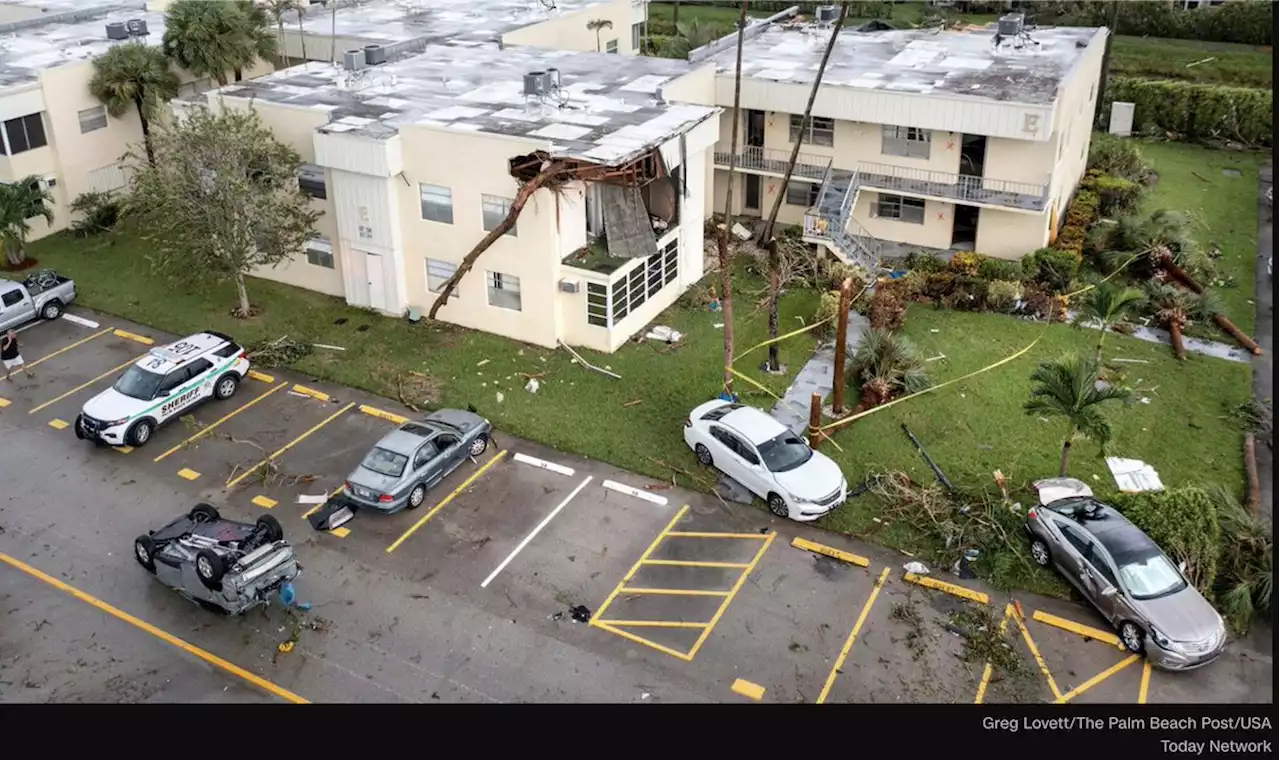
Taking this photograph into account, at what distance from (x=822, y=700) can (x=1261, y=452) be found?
556 inches

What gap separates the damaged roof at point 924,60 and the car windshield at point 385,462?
21.1m

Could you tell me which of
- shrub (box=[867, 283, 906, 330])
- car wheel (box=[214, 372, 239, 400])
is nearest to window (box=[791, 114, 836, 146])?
shrub (box=[867, 283, 906, 330])

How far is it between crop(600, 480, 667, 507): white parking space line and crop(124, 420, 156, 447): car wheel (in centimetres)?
1155

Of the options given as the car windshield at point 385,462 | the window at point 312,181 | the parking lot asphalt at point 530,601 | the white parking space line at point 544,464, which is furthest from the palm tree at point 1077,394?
the window at point 312,181

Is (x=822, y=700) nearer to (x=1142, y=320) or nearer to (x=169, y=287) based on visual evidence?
(x=1142, y=320)

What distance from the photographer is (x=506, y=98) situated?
34.0 meters

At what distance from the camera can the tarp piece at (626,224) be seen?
100.0 feet

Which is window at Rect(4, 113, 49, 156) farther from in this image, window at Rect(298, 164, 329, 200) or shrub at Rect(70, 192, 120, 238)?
window at Rect(298, 164, 329, 200)

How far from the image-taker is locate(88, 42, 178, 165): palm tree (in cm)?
3856

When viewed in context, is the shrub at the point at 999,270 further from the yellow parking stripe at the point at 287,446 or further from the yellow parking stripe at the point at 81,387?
the yellow parking stripe at the point at 81,387

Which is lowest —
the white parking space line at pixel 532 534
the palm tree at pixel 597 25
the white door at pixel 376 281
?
the white parking space line at pixel 532 534

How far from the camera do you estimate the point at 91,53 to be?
134ft

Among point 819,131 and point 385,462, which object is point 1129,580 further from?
point 819,131

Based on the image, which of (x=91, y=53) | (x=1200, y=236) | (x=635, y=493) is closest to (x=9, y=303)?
(x=91, y=53)
